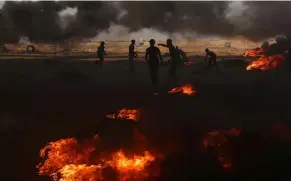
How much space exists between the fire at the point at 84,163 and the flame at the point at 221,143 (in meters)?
1.46

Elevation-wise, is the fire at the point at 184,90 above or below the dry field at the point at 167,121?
above

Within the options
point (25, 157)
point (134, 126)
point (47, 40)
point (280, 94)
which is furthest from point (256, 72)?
point (47, 40)

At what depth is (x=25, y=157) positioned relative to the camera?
24.4 ft

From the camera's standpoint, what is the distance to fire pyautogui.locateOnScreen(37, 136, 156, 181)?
659 cm

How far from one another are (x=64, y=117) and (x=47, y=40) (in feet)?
106

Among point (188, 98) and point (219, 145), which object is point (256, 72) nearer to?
point (188, 98)

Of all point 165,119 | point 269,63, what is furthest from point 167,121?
point 269,63

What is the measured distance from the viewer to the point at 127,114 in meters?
10.7

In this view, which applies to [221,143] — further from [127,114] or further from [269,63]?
[269,63]

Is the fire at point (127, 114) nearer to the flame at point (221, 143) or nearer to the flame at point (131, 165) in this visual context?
the flame at point (221, 143)

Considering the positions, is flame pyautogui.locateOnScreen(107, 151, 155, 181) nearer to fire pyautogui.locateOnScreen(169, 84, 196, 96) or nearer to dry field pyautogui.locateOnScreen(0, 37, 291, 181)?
dry field pyautogui.locateOnScreen(0, 37, 291, 181)

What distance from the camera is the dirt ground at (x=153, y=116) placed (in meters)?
7.16

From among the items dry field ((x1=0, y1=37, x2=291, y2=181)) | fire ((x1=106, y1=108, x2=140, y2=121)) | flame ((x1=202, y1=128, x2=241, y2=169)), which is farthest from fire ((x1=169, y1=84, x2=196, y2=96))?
flame ((x1=202, y1=128, x2=241, y2=169))

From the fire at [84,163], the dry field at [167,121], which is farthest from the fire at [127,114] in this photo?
the fire at [84,163]
